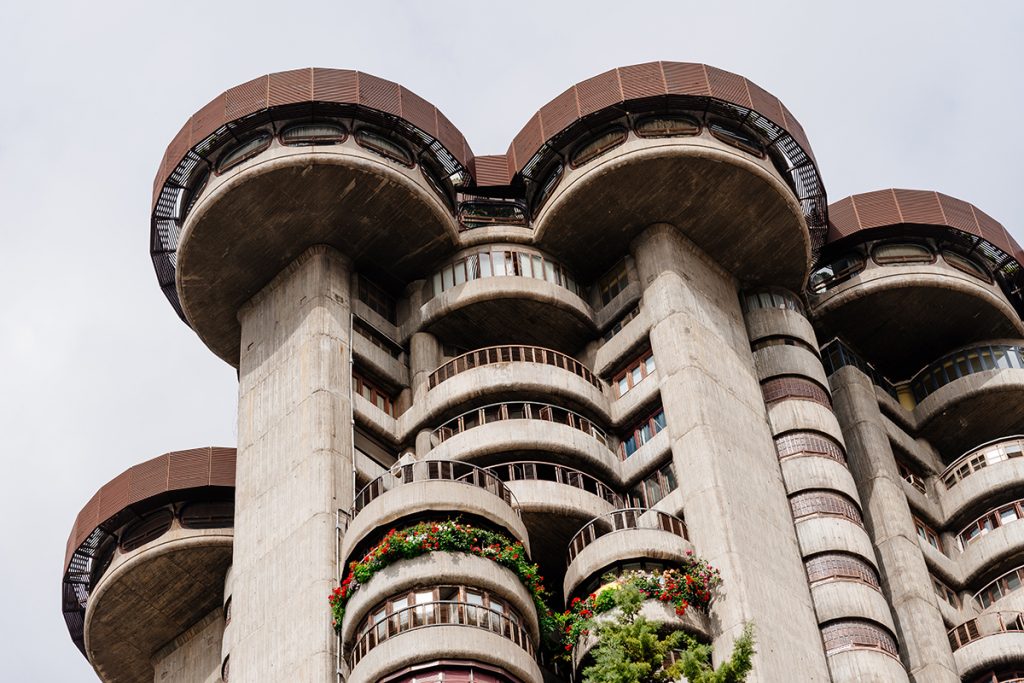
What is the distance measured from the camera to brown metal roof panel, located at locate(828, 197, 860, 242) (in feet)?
239

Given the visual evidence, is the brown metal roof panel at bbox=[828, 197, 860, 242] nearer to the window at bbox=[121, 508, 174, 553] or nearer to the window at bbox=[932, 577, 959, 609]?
the window at bbox=[932, 577, 959, 609]

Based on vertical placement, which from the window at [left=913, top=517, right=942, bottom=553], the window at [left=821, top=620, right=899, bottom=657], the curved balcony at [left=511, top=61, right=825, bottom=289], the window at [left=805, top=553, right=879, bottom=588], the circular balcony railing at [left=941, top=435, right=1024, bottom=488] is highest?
the curved balcony at [left=511, top=61, right=825, bottom=289]

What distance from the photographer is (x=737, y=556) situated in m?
53.4

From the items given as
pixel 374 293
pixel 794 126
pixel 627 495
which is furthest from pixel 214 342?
pixel 794 126

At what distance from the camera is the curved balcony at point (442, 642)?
4831 cm

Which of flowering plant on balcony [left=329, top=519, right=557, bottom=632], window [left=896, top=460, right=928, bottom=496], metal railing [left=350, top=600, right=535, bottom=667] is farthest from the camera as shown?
window [left=896, top=460, right=928, bottom=496]

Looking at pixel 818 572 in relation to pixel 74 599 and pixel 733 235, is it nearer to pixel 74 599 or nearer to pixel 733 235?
pixel 733 235

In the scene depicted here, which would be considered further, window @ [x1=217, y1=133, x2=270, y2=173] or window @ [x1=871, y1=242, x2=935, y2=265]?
window @ [x1=871, y1=242, x2=935, y2=265]

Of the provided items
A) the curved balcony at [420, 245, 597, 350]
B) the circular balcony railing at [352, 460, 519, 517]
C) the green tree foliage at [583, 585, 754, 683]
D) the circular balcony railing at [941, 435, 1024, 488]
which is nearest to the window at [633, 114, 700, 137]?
the curved balcony at [420, 245, 597, 350]

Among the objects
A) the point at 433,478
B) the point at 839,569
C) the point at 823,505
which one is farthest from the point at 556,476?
the point at 839,569

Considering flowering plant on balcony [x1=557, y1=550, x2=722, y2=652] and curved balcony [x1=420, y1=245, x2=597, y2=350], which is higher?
curved balcony [x1=420, y1=245, x2=597, y2=350]

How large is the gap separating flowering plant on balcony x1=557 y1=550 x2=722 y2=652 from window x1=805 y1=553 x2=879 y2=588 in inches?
260

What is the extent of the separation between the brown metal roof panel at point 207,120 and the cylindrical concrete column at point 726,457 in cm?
1837

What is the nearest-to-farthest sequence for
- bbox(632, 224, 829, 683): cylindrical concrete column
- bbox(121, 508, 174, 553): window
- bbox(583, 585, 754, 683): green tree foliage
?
bbox(583, 585, 754, 683): green tree foliage
bbox(632, 224, 829, 683): cylindrical concrete column
bbox(121, 508, 174, 553): window
